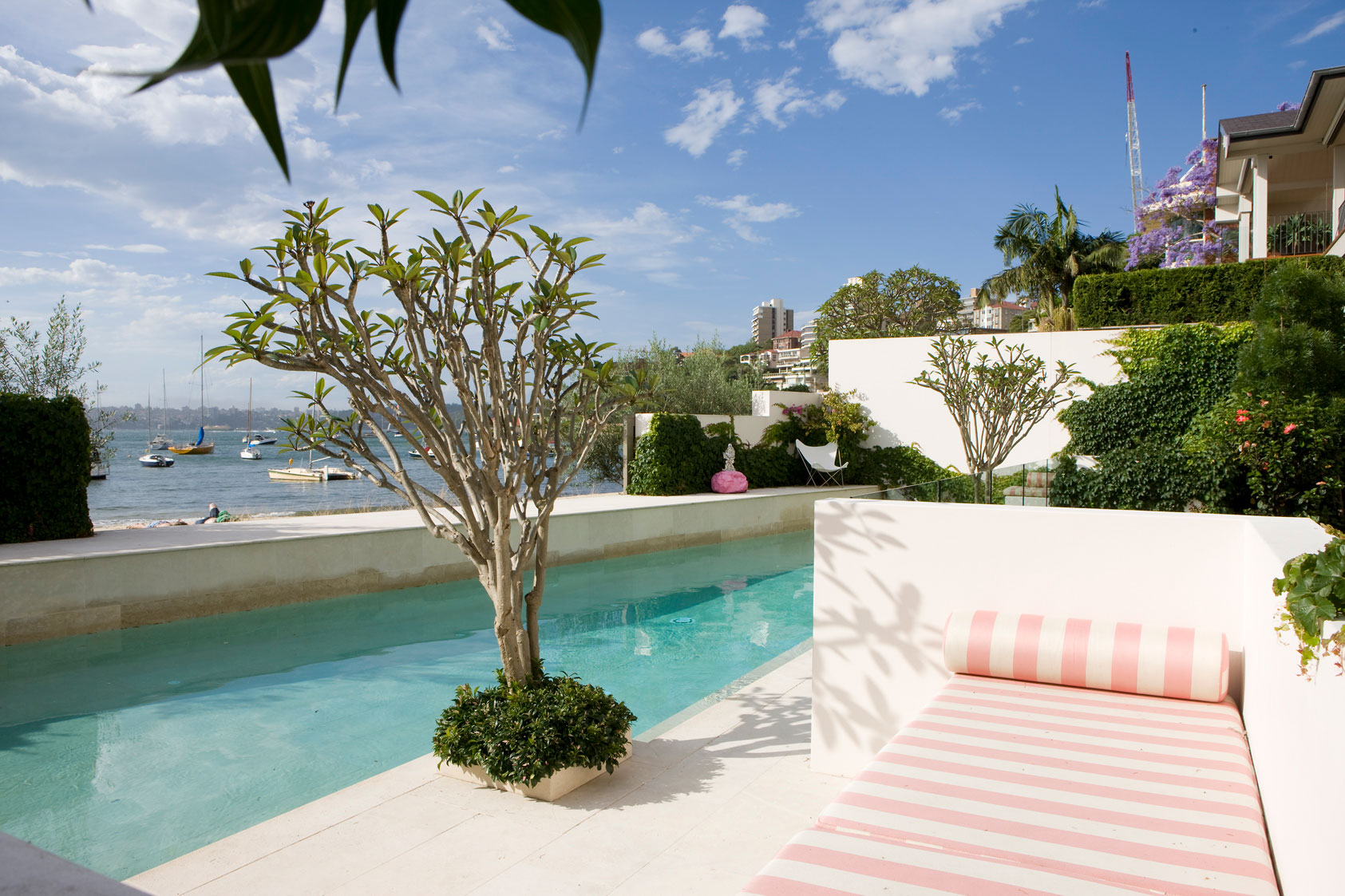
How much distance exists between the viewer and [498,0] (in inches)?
18.0

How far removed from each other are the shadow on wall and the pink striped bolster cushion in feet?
0.92

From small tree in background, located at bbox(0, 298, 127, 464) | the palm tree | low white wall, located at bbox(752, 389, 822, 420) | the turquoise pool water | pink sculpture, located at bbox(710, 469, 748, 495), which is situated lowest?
the turquoise pool water

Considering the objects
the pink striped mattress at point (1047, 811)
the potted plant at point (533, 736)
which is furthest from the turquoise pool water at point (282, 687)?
the pink striped mattress at point (1047, 811)

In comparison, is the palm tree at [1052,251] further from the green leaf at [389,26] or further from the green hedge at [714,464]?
the green leaf at [389,26]

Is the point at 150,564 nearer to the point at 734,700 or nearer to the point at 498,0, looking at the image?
the point at 734,700

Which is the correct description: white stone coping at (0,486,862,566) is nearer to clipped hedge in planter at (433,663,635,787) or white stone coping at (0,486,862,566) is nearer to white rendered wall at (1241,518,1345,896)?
clipped hedge in planter at (433,663,635,787)

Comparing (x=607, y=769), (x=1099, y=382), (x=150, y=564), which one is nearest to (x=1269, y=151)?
(x=1099, y=382)

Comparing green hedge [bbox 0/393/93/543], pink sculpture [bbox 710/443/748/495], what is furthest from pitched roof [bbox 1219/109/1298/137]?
green hedge [bbox 0/393/93/543]

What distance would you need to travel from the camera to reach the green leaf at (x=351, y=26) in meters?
0.41

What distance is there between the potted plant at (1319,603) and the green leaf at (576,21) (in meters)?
2.21

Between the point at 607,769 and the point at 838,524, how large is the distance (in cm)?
184

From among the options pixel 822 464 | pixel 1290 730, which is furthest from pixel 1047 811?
pixel 822 464

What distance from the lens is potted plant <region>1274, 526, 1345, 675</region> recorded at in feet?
6.39

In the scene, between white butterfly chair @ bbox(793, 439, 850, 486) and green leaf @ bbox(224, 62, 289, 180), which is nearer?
green leaf @ bbox(224, 62, 289, 180)
